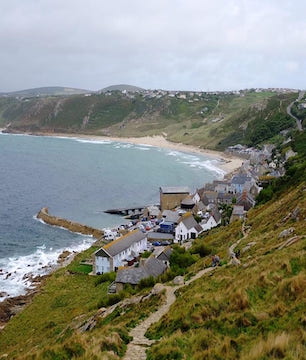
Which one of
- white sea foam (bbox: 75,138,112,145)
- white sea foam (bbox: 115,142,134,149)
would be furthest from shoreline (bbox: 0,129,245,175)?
white sea foam (bbox: 115,142,134,149)

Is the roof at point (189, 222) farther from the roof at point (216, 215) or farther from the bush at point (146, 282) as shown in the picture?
the bush at point (146, 282)

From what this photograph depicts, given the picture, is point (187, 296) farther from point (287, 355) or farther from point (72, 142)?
point (72, 142)

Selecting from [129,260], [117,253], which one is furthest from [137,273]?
[129,260]

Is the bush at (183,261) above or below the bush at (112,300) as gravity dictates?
above

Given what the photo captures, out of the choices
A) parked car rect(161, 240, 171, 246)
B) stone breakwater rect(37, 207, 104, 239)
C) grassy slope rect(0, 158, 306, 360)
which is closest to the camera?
grassy slope rect(0, 158, 306, 360)

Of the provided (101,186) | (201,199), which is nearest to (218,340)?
(201,199)

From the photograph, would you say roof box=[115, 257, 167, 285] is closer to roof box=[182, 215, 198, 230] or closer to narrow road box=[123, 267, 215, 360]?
narrow road box=[123, 267, 215, 360]

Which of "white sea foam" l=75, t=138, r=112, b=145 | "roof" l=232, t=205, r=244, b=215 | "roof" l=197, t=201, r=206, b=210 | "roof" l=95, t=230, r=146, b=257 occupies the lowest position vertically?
"roof" l=95, t=230, r=146, b=257

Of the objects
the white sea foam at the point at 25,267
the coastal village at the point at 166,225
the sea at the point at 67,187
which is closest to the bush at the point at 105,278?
the coastal village at the point at 166,225

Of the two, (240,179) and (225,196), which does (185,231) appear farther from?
(240,179)
